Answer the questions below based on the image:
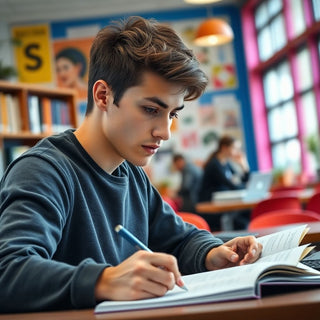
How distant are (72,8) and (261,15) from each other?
3.20 m

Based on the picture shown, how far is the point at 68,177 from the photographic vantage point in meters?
1.29

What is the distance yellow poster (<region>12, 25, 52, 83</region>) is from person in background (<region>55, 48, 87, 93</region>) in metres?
0.18

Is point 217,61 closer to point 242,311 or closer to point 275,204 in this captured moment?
point 275,204

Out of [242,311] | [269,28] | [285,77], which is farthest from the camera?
[269,28]

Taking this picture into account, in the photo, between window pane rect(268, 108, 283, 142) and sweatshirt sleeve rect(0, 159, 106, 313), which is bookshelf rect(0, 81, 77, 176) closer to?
sweatshirt sleeve rect(0, 159, 106, 313)

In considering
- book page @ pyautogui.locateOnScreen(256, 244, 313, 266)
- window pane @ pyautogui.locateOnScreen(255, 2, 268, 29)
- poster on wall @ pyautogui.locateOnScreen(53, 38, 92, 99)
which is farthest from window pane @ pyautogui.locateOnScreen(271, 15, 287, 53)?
book page @ pyautogui.locateOnScreen(256, 244, 313, 266)

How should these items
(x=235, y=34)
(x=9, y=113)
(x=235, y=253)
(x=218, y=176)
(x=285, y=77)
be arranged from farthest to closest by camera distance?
(x=235, y=34), (x=285, y=77), (x=218, y=176), (x=9, y=113), (x=235, y=253)

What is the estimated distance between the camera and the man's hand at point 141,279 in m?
0.93

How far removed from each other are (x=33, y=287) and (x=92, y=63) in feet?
2.14

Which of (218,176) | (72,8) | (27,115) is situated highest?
(72,8)

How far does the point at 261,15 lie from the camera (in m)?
10.3

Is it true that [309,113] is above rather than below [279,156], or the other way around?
above

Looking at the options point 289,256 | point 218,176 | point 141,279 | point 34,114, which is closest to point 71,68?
point 218,176

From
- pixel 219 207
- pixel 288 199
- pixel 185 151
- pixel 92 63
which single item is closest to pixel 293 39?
pixel 185 151
